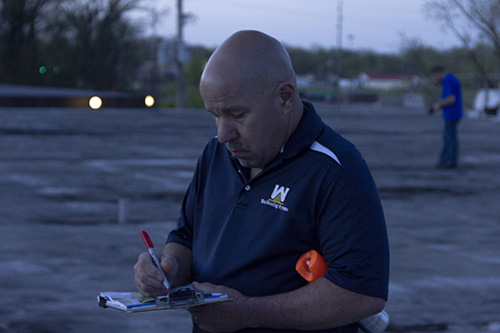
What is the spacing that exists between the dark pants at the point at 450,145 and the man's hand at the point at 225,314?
1191 centimetres

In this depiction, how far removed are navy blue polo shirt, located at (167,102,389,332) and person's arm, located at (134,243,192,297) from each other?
4.5 inches

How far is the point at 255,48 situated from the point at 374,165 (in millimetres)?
12777

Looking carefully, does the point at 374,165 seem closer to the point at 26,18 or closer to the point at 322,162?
the point at 322,162

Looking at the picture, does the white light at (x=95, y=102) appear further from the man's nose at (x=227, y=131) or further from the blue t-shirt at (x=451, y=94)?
the blue t-shirt at (x=451, y=94)

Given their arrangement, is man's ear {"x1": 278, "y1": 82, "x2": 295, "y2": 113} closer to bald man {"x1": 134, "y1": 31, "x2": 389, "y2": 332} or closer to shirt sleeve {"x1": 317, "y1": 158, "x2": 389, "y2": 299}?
bald man {"x1": 134, "y1": 31, "x2": 389, "y2": 332}

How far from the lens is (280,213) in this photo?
220 cm

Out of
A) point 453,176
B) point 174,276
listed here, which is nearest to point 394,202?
point 453,176

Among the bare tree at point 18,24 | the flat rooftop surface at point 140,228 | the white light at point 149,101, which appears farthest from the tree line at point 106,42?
the white light at point 149,101

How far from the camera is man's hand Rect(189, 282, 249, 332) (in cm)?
223

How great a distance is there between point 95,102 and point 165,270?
3.21 ft

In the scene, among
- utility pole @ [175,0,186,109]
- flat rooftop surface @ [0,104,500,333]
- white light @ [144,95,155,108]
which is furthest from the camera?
utility pole @ [175,0,186,109]

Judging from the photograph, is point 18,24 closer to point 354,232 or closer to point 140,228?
point 140,228

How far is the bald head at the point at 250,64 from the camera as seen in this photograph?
2.13m

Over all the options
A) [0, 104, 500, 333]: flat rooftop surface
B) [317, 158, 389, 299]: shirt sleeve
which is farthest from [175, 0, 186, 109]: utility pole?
[317, 158, 389, 299]: shirt sleeve
